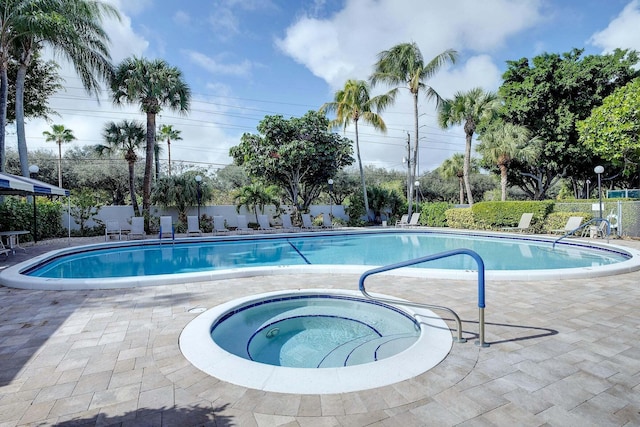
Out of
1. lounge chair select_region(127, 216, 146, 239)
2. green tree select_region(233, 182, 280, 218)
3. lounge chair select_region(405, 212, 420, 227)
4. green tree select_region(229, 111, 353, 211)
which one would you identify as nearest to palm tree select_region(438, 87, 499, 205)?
lounge chair select_region(405, 212, 420, 227)

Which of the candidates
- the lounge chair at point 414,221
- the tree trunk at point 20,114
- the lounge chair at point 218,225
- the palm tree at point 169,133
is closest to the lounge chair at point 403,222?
the lounge chair at point 414,221

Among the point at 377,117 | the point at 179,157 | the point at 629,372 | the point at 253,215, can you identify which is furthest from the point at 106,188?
the point at 629,372

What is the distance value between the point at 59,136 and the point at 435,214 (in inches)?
1200

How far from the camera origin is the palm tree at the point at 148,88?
1603 centimetres

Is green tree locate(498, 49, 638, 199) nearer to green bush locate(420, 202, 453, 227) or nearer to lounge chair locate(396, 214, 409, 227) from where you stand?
green bush locate(420, 202, 453, 227)

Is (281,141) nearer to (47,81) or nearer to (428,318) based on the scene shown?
(47,81)

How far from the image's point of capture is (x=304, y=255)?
11930 millimetres

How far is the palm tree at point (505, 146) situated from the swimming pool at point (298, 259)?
8.14m

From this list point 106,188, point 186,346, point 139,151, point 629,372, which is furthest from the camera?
point 106,188

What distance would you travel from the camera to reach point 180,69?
57.0 feet

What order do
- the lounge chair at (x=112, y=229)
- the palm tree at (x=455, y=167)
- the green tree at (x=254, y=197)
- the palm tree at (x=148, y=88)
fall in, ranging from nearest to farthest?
the lounge chair at (x=112, y=229) → the palm tree at (x=148, y=88) → the green tree at (x=254, y=197) → the palm tree at (x=455, y=167)

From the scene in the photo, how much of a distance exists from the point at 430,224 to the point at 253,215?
1136cm

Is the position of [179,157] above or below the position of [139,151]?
above

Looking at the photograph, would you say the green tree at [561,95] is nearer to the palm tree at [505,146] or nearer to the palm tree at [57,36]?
the palm tree at [505,146]
